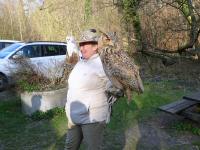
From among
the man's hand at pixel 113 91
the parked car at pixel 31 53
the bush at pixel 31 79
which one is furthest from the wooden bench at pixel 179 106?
the parked car at pixel 31 53

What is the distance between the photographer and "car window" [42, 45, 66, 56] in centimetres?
1616

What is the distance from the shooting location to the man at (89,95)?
489cm

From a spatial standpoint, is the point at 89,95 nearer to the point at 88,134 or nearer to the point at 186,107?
the point at 88,134

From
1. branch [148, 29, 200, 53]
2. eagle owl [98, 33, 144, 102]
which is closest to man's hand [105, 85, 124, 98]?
eagle owl [98, 33, 144, 102]

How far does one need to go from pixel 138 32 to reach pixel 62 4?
535 cm

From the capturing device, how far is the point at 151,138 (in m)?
7.82

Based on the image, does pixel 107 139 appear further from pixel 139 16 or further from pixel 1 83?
pixel 139 16

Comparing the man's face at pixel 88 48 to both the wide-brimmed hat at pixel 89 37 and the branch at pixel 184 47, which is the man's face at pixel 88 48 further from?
the branch at pixel 184 47

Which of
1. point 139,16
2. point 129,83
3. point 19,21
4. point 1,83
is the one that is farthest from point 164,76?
point 19,21

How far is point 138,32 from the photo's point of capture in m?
18.2

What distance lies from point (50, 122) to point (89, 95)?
440 centimetres

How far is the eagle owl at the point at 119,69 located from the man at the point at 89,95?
174 millimetres

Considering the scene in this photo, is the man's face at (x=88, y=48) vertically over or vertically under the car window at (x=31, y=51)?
over

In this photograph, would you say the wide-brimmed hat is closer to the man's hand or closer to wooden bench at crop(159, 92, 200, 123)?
the man's hand
